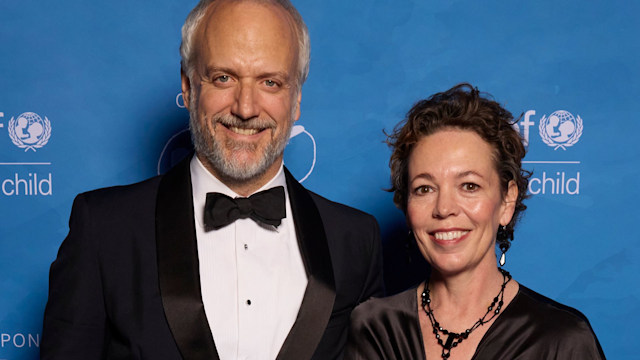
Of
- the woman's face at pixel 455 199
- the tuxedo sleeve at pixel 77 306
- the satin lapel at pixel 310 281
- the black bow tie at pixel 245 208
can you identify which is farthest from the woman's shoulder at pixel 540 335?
the tuxedo sleeve at pixel 77 306

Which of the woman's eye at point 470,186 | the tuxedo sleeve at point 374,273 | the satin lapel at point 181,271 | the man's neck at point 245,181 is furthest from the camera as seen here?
the tuxedo sleeve at point 374,273

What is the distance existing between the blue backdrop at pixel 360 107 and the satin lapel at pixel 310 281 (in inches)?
24.4

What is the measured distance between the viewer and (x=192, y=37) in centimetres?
166

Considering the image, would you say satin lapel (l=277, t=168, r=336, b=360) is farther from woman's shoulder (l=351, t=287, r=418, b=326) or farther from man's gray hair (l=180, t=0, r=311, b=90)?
man's gray hair (l=180, t=0, r=311, b=90)

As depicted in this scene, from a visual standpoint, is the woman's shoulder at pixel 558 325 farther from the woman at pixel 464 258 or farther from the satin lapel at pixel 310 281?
the satin lapel at pixel 310 281

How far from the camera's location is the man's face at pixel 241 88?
5.16 ft

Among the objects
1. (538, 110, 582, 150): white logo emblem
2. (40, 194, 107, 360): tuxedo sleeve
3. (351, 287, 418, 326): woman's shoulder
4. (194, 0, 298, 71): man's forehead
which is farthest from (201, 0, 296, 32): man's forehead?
(538, 110, 582, 150): white logo emblem

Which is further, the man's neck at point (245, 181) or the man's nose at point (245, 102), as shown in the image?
the man's neck at point (245, 181)

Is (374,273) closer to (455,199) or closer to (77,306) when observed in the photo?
(455,199)

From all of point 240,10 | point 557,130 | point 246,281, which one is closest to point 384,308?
point 246,281

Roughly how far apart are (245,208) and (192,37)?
536 mm

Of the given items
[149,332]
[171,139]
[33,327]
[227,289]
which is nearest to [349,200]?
[171,139]

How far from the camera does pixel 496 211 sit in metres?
1.57

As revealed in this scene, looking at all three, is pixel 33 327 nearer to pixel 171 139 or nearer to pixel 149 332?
pixel 171 139
